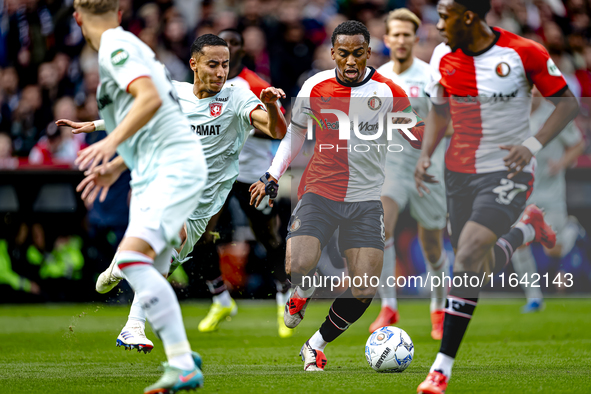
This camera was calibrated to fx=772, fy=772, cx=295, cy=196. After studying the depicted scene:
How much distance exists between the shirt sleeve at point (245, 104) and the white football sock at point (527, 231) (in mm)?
2472

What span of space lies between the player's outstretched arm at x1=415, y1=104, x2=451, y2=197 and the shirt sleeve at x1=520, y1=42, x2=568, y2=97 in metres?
0.83

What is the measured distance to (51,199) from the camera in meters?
11.2

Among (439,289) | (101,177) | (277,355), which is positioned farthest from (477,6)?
(439,289)

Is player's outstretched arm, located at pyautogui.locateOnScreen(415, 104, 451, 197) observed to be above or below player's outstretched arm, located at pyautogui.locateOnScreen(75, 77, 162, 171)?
below

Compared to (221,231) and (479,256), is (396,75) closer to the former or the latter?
(221,231)

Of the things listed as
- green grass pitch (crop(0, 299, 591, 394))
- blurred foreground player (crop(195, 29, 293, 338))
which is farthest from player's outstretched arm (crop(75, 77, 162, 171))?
blurred foreground player (crop(195, 29, 293, 338))

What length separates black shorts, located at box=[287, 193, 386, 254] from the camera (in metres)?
6.21

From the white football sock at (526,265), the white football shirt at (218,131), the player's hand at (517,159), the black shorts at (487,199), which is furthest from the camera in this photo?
the white football sock at (526,265)

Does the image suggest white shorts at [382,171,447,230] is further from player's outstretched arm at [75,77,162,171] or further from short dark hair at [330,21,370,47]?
player's outstretched arm at [75,77,162,171]

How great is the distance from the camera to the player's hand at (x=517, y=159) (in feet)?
18.2

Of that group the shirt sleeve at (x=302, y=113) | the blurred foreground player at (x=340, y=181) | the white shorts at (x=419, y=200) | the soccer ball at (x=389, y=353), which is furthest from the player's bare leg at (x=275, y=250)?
the soccer ball at (x=389, y=353)

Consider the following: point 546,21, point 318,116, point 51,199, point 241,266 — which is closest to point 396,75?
point 318,116

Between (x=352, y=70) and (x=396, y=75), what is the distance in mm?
2731

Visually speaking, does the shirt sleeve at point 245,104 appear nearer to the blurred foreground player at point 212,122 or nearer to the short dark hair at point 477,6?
the blurred foreground player at point 212,122
